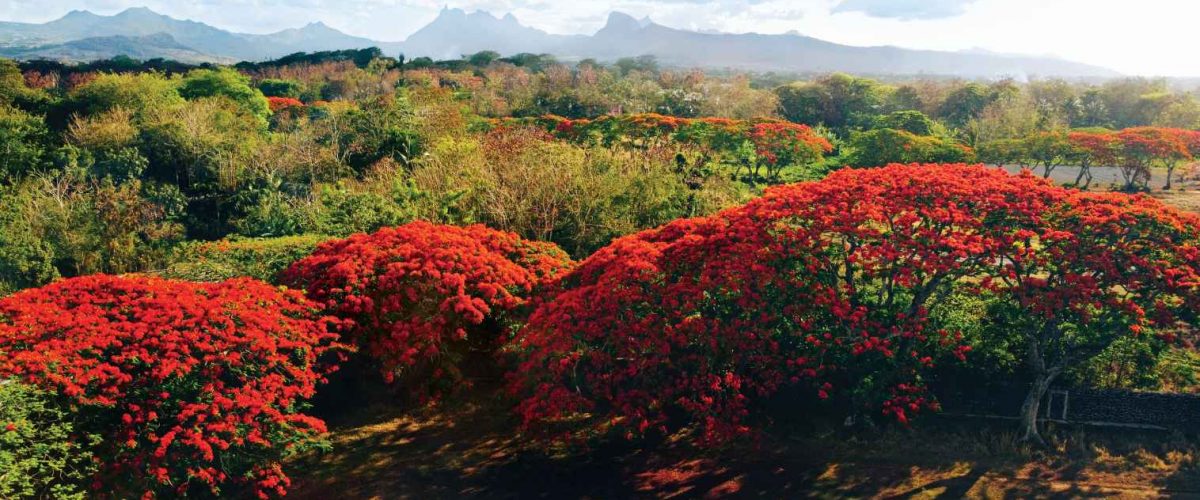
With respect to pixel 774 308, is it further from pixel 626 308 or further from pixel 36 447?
pixel 36 447

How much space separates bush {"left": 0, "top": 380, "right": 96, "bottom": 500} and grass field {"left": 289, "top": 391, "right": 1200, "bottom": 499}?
296 centimetres

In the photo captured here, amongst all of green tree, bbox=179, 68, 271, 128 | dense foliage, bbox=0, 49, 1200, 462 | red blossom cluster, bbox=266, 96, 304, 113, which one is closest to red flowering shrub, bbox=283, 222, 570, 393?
dense foliage, bbox=0, 49, 1200, 462

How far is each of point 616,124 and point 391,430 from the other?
24848 mm

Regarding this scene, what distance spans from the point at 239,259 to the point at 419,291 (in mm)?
6073

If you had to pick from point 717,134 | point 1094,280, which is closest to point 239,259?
point 1094,280

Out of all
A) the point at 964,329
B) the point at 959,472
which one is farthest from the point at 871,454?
the point at 964,329

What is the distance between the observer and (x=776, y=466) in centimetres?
1112

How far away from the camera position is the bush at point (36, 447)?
8008mm

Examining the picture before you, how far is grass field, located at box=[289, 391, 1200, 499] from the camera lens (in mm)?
10406

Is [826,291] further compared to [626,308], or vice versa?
[626,308]

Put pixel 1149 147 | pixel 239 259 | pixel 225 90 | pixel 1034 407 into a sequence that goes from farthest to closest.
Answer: pixel 225 90, pixel 1149 147, pixel 239 259, pixel 1034 407

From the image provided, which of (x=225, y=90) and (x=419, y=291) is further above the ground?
(x=225, y=90)

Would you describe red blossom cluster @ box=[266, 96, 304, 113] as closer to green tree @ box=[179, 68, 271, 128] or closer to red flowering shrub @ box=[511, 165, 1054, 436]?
green tree @ box=[179, 68, 271, 128]

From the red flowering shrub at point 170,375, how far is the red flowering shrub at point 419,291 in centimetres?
120
